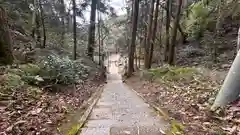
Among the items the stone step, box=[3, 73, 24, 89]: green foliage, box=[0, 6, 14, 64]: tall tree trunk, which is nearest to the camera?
the stone step

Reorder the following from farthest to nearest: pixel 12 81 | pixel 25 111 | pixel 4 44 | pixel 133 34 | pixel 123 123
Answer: pixel 133 34 < pixel 4 44 < pixel 12 81 < pixel 25 111 < pixel 123 123

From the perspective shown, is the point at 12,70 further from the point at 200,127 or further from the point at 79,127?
the point at 200,127

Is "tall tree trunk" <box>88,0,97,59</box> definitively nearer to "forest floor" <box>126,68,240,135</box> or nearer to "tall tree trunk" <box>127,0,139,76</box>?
"tall tree trunk" <box>127,0,139,76</box>

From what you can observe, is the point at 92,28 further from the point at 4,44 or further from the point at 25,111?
the point at 25,111

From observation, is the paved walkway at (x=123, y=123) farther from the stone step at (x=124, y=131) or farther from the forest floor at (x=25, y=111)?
the forest floor at (x=25, y=111)

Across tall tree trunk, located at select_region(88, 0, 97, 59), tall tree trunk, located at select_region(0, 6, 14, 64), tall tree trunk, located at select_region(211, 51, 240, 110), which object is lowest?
tall tree trunk, located at select_region(211, 51, 240, 110)

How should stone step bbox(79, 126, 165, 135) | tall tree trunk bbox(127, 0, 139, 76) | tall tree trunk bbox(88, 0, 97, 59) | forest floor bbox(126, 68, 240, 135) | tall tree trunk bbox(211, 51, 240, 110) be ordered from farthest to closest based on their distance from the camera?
tall tree trunk bbox(88, 0, 97, 59)
tall tree trunk bbox(127, 0, 139, 76)
tall tree trunk bbox(211, 51, 240, 110)
forest floor bbox(126, 68, 240, 135)
stone step bbox(79, 126, 165, 135)

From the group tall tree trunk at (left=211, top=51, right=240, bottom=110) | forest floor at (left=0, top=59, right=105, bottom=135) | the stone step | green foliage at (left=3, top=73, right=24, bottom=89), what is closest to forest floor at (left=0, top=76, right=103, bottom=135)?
forest floor at (left=0, top=59, right=105, bottom=135)

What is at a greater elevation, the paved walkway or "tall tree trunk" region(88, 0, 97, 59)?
"tall tree trunk" region(88, 0, 97, 59)

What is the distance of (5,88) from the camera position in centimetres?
611

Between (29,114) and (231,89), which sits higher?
(231,89)

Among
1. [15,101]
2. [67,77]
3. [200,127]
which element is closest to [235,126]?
[200,127]

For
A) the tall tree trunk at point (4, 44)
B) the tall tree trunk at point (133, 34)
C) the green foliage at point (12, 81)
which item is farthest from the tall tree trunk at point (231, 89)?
the tall tree trunk at point (133, 34)

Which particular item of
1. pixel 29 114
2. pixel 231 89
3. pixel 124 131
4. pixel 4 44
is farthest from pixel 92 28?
pixel 124 131
